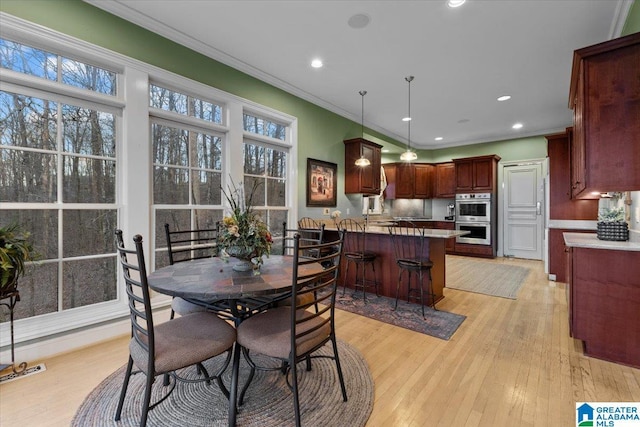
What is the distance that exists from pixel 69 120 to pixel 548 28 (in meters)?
4.63

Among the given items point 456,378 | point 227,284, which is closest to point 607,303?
point 456,378

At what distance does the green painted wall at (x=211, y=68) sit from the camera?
228cm

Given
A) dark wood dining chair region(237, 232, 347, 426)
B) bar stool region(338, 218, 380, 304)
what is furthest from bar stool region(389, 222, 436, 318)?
dark wood dining chair region(237, 232, 347, 426)

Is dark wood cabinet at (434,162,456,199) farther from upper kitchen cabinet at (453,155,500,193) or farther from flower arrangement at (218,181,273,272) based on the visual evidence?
flower arrangement at (218,181,273,272)

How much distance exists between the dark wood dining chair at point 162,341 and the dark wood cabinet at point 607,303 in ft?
8.97

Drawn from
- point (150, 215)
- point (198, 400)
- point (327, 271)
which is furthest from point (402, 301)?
point (150, 215)

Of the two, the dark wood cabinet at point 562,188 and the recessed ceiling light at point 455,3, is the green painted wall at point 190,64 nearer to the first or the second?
the recessed ceiling light at point 455,3

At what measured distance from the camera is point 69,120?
2.45 meters

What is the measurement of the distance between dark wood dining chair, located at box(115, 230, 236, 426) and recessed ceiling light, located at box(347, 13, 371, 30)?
8.90 ft

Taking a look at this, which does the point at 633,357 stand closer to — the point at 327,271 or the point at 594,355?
the point at 594,355

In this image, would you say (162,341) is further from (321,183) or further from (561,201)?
(561,201)

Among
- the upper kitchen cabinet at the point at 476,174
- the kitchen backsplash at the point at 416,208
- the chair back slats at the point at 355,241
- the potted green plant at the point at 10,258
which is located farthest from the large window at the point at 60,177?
the upper kitchen cabinet at the point at 476,174

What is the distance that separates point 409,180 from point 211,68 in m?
5.68

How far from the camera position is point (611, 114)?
207 centimetres
